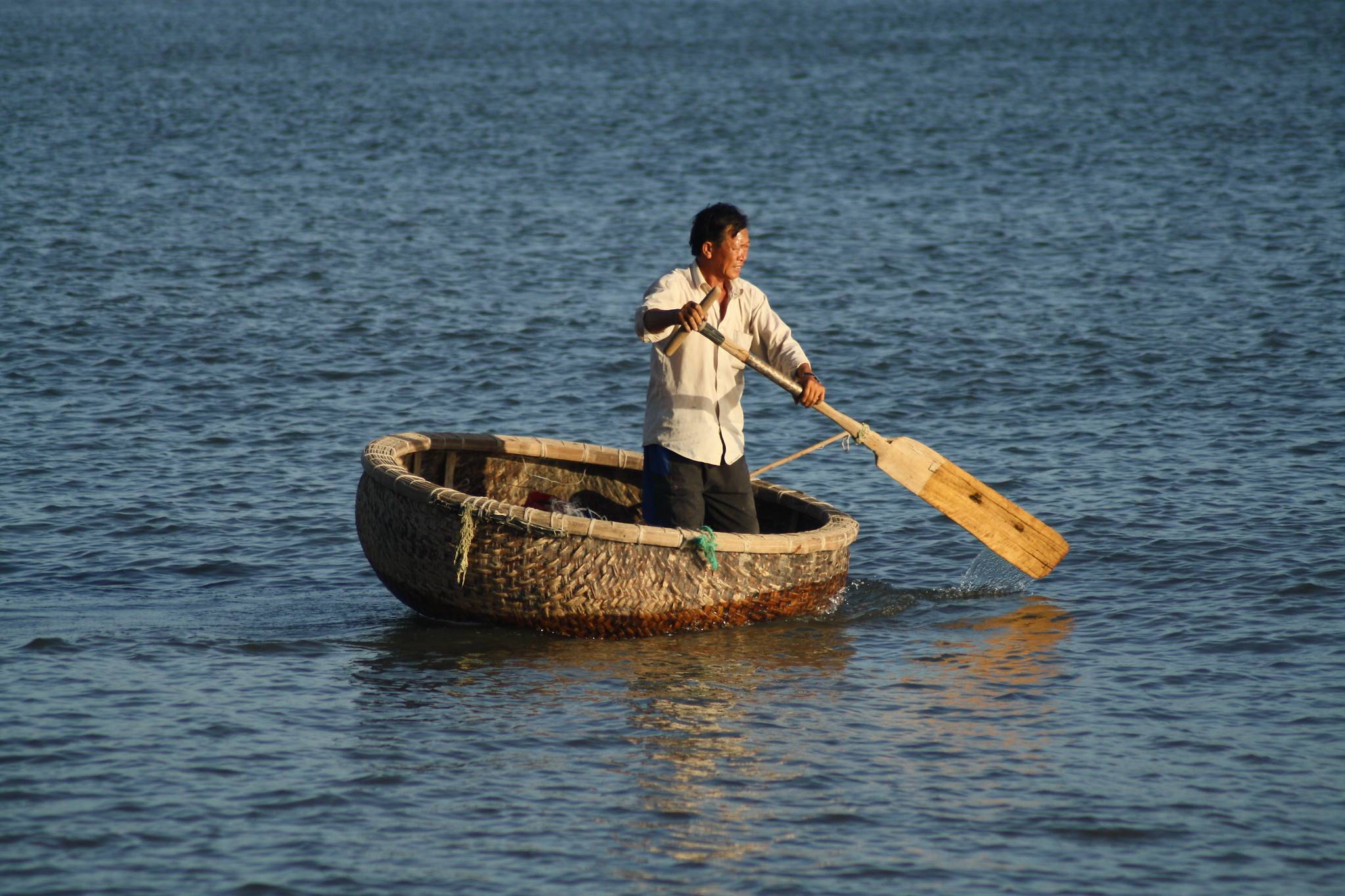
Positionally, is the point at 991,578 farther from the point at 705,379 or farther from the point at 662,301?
the point at 662,301

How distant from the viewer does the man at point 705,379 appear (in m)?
7.28

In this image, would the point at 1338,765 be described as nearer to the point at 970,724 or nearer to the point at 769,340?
the point at 970,724

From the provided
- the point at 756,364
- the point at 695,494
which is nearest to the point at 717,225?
the point at 756,364

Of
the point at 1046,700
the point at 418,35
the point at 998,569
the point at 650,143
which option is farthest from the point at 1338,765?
the point at 418,35

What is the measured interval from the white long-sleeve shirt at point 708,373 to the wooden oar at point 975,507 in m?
1.02

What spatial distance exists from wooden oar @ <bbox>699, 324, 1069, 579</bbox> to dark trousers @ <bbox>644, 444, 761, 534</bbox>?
0.88 metres

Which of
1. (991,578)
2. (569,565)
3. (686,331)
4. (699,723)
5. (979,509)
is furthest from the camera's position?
(991,578)

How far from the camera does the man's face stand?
725 cm

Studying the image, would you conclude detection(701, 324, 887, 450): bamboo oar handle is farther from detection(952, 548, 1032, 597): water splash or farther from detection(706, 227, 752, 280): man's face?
detection(952, 548, 1032, 597): water splash

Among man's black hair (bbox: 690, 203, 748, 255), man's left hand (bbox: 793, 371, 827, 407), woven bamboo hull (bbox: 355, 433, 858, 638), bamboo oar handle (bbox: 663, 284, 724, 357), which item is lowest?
woven bamboo hull (bbox: 355, 433, 858, 638)

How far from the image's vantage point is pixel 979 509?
334 inches

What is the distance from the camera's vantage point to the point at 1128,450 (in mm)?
11250

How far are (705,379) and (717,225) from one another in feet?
2.33

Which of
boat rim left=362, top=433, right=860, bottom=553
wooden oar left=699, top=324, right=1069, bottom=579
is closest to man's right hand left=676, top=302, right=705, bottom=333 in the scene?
boat rim left=362, top=433, right=860, bottom=553
